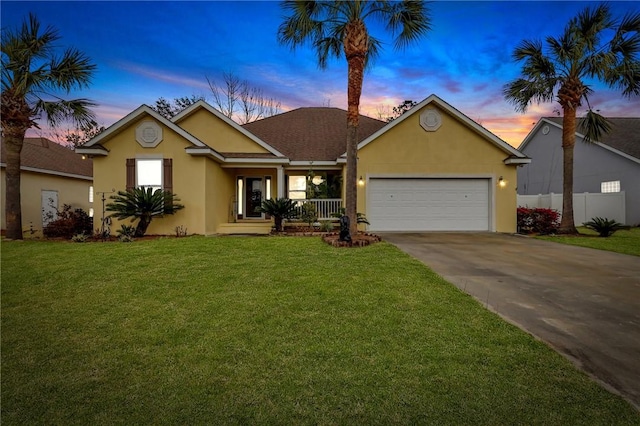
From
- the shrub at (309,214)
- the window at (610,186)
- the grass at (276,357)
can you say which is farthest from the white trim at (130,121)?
the window at (610,186)

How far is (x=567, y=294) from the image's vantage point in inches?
189

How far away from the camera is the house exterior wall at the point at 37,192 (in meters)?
14.9

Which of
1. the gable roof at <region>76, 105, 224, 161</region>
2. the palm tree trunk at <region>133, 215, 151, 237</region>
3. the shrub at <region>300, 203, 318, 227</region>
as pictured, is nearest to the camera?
the palm tree trunk at <region>133, 215, 151, 237</region>

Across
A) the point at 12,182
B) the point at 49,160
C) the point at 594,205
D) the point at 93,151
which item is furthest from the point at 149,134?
the point at 594,205

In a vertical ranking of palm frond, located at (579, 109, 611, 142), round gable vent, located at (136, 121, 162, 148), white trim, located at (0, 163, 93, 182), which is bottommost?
white trim, located at (0, 163, 93, 182)

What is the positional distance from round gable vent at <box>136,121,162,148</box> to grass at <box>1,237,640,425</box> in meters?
6.96

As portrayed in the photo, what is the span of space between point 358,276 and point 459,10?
1207 cm

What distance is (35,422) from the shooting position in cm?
212

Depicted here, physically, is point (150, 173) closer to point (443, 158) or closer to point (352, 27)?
point (352, 27)

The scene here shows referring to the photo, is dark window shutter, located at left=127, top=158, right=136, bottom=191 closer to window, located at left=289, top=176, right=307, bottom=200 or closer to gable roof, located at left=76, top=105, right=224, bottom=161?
gable roof, located at left=76, top=105, right=224, bottom=161

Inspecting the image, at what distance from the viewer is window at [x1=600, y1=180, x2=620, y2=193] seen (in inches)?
700

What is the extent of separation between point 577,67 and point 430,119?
18.9ft

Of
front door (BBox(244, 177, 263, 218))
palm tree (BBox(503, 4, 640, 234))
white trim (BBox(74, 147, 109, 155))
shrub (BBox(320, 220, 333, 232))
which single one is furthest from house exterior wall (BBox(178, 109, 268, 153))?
palm tree (BBox(503, 4, 640, 234))

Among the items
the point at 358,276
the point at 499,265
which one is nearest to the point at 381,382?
the point at 358,276
